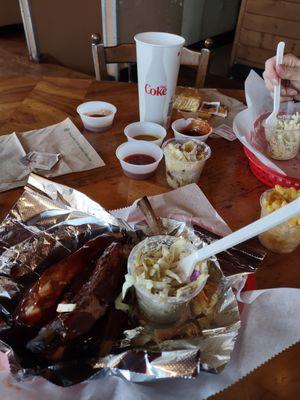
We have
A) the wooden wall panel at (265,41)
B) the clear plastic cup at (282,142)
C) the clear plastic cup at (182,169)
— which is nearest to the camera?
the clear plastic cup at (182,169)

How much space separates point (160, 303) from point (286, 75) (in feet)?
2.85

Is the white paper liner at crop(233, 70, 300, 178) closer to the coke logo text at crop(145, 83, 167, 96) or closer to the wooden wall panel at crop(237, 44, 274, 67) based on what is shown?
the coke logo text at crop(145, 83, 167, 96)

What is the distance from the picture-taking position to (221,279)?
68 centimetres

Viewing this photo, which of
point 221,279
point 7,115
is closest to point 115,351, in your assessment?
point 221,279

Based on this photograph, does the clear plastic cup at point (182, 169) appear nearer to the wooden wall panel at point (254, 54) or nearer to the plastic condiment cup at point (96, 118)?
the plastic condiment cup at point (96, 118)

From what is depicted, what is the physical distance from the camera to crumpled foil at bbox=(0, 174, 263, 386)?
538mm

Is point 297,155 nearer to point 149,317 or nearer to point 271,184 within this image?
point 271,184

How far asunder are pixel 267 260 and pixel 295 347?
A: 0.67ft

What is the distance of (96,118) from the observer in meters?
1.15

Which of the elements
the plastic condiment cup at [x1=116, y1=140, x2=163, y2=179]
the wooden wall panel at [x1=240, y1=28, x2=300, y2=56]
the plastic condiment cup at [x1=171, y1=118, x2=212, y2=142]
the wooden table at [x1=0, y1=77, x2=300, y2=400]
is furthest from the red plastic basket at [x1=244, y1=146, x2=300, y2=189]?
the wooden wall panel at [x1=240, y1=28, x2=300, y2=56]

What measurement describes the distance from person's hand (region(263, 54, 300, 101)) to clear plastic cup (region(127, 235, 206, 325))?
28.4 inches

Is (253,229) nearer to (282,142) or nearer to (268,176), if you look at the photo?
(268,176)

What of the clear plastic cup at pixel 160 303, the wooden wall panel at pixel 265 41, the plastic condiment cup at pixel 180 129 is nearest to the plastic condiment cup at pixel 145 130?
the plastic condiment cup at pixel 180 129

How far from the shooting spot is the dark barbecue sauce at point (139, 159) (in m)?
0.99
